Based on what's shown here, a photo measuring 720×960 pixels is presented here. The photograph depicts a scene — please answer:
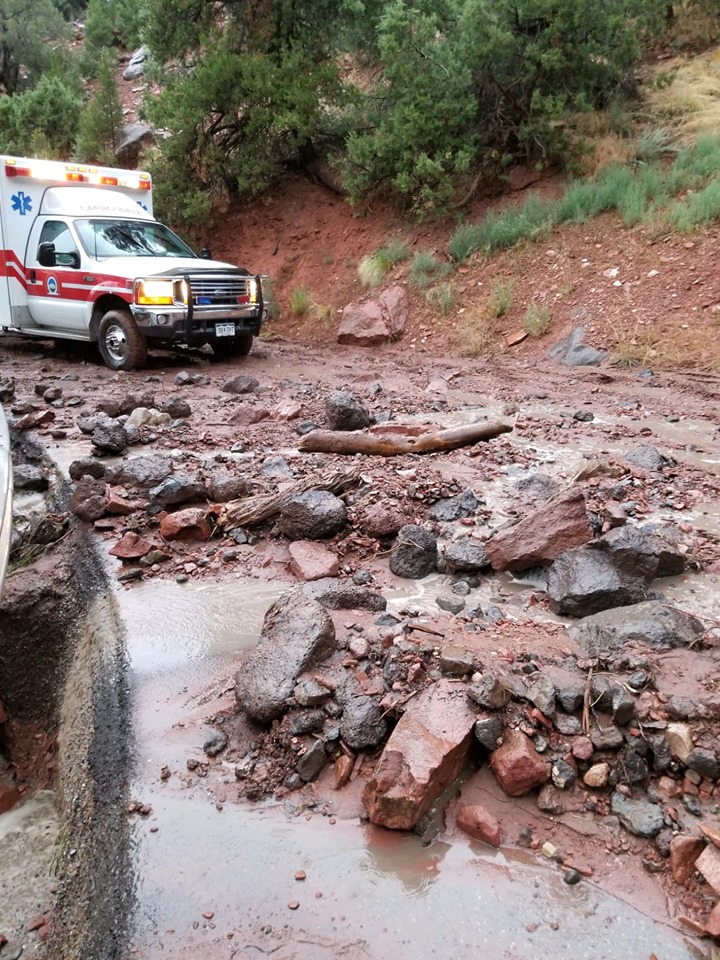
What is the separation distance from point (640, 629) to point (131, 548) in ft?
9.42

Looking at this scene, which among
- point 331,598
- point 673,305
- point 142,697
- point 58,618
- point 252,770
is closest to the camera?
point 252,770

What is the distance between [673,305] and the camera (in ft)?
33.5

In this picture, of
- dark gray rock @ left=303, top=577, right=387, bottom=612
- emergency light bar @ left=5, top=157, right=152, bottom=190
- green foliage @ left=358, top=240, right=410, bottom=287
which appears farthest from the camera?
green foliage @ left=358, top=240, right=410, bottom=287

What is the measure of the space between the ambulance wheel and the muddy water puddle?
817 centimetres

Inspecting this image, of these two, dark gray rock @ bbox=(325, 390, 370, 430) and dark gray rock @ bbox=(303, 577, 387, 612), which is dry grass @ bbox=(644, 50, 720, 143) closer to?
dark gray rock @ bbox=(325, 390, 370, 430)

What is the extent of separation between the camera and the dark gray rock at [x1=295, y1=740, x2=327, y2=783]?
9.05 feet

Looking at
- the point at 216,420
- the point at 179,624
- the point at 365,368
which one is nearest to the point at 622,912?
the point at 179,624

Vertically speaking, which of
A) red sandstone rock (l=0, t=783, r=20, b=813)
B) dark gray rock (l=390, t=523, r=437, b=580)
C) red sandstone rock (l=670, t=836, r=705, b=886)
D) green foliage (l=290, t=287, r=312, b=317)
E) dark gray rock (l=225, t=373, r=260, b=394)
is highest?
red sandstone rock (l=670, t=836, r=705, b=886)

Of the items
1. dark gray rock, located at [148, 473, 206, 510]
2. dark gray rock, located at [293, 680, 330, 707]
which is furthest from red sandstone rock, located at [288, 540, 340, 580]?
dark gray rock, located at [293, 680, 330, 707]

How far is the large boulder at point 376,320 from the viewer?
1247cm

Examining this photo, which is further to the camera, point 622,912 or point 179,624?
point 179,624

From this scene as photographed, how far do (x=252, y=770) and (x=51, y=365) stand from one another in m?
9.72

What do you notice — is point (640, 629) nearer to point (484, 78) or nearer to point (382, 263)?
point (382, 263)

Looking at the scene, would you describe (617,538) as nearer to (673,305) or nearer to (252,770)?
(252,770)
